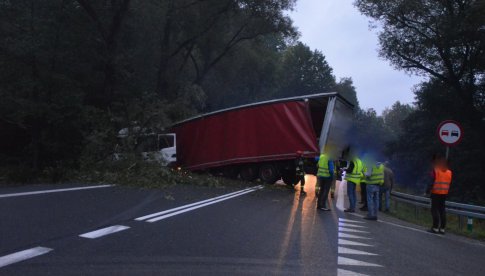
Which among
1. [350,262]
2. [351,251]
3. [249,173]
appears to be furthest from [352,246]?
[249,173]

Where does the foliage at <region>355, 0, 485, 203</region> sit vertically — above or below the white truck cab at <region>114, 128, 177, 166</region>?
above

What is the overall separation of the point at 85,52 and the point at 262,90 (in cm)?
2992

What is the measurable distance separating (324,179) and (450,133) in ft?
10.7

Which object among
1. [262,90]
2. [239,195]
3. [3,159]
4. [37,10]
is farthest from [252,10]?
[262,90]

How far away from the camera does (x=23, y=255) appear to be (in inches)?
212

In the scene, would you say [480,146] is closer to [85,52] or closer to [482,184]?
[482,184]

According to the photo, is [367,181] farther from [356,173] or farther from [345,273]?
[345,273]

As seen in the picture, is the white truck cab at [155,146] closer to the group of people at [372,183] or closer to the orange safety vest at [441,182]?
the group of people at [372,183]

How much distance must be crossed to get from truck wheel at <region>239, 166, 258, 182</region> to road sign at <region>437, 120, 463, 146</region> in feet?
28.2

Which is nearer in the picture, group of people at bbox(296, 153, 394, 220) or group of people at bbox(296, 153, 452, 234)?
group of people at bbox(296, 153, 452, 234)

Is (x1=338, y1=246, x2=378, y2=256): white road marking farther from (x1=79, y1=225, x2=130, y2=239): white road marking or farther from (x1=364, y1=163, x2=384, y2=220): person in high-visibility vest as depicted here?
(x1=364, y1=163, x2=384, y2=220): person in high-visibility vest

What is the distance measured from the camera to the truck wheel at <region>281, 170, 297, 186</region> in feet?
62.2

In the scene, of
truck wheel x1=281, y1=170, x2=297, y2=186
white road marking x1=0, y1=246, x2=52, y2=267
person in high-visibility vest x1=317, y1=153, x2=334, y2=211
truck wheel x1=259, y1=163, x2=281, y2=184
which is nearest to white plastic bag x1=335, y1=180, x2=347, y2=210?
person in high-visibility vest x1=317, y1=153, x2=334, y2=211

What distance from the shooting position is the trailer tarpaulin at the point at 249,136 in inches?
690
